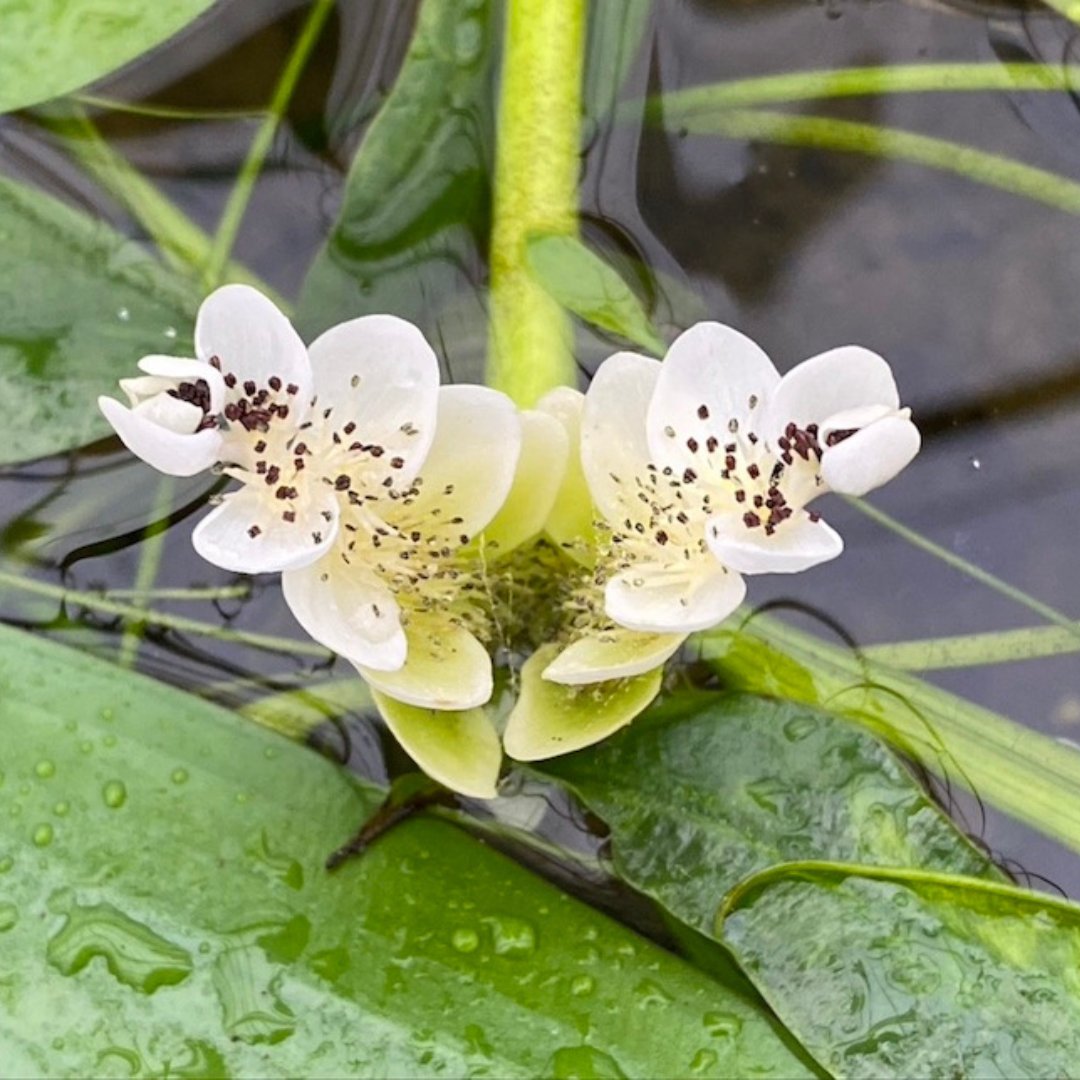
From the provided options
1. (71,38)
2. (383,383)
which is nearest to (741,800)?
(383,383)

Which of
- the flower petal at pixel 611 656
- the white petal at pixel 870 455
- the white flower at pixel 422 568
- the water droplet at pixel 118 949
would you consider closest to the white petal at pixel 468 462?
the white flower at pixel 422 568

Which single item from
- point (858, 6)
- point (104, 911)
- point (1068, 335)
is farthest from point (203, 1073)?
point (858, 6)

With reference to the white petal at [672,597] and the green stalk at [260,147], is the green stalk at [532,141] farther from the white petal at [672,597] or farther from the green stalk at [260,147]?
the white petal at [672,597]

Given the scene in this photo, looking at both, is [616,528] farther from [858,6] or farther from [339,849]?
[858,6]

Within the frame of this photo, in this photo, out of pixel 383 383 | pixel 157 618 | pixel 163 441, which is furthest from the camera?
pixel 157 618

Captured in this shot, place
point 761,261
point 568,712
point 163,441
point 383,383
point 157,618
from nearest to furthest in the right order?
point 163,441 < point 383,383 < point 568,712 < point 157,618 < point 761,261

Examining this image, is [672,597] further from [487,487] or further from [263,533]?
[263,533]

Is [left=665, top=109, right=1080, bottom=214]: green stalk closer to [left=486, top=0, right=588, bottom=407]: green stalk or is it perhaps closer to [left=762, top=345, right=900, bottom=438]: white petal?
[left=486, top=0, right=588, bottom=407]: green stalk
